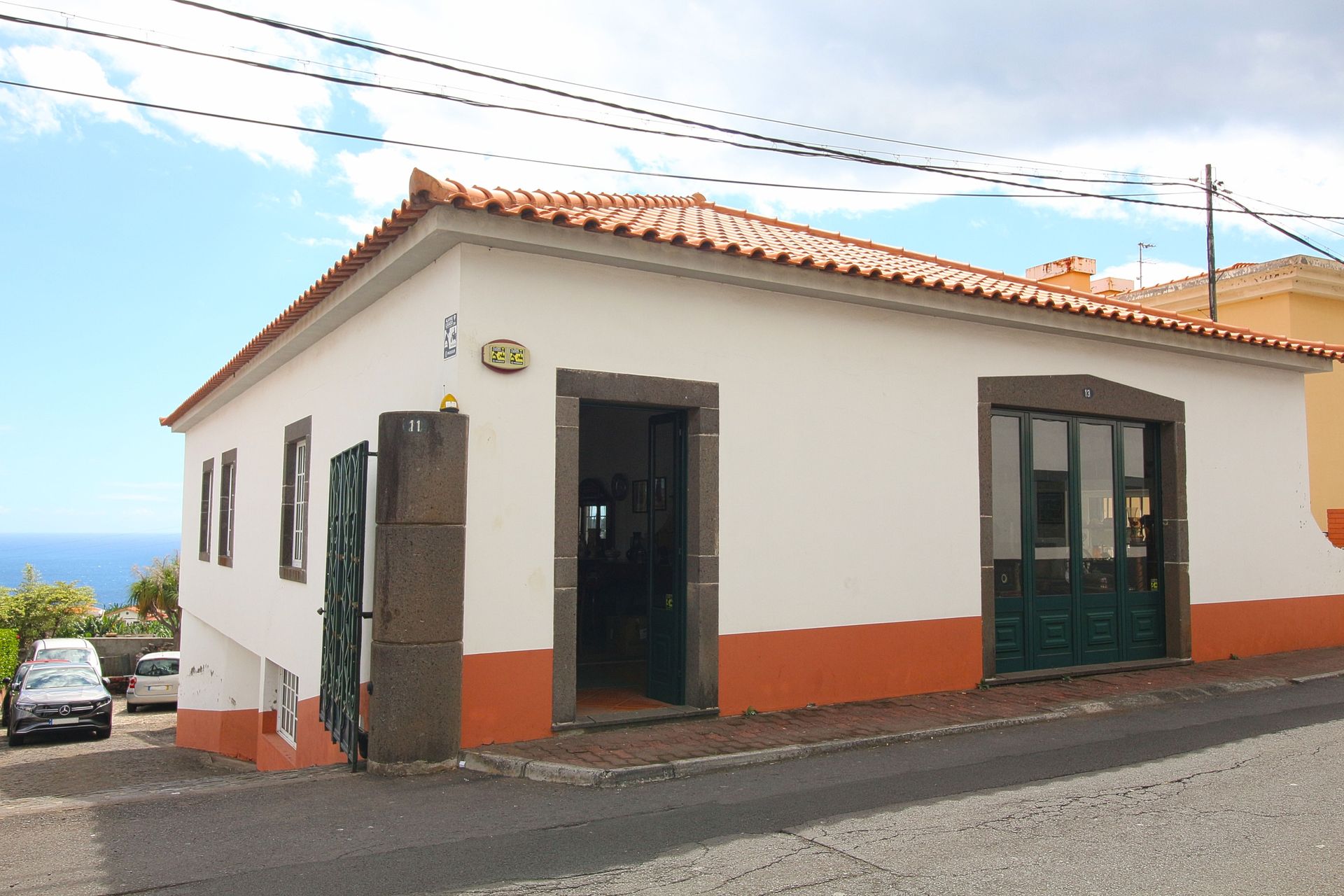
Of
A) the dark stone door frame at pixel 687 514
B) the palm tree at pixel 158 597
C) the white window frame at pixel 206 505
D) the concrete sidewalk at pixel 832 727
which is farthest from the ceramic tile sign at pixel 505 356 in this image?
the palm tree at pixel 158 597

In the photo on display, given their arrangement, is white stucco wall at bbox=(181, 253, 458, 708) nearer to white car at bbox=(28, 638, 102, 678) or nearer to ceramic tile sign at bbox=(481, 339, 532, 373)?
ceramic tile sign at bbox=(481, 339, 532, 373)

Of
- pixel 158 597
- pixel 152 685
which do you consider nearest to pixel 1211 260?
pixel 152 685

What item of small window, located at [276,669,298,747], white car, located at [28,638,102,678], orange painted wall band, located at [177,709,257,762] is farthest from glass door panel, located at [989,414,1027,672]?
white car, located at [28,638,102,678]

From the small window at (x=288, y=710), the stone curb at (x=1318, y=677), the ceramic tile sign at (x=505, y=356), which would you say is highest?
the ceramic tile sign at (x=505, y=356)

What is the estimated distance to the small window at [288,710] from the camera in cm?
1159

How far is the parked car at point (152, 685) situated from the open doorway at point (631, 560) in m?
20.7

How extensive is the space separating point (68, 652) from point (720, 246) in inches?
951

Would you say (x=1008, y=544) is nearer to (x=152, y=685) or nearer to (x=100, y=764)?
(x=100, y=764)

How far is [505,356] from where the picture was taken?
22.5 feet

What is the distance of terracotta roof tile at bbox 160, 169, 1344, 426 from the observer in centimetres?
663

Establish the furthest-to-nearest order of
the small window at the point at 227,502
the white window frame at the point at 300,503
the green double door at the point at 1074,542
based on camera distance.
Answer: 1. the small window at the point at 227,502
2. the white window frame at the point at 300,503
3. the green double door at the point at 1074,542

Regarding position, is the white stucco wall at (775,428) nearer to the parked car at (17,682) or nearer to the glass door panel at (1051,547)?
the glass door panel at (1051,547)

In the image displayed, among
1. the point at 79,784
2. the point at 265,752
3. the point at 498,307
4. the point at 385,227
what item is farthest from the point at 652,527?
the point at 79,784

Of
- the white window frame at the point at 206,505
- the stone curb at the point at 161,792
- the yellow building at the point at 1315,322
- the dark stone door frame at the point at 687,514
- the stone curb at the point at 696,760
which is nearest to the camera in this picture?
the stone curb at the point at 161,792
